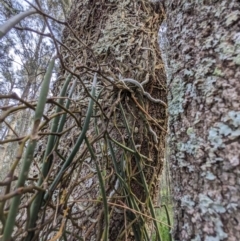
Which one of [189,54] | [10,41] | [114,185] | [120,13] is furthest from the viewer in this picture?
[10,41]

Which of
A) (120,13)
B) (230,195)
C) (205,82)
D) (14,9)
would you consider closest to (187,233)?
(230,195)

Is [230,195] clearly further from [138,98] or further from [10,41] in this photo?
[10,41]

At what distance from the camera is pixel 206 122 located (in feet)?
1.25

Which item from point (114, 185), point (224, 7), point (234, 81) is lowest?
point (114, 185)

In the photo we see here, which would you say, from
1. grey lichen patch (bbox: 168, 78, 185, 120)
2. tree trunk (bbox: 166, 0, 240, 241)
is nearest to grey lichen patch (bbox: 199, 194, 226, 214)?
tree trunk (bbox: 166, 0, 240, 241)

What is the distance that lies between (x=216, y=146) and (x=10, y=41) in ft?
12.5

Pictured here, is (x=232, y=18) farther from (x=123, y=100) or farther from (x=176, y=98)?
(x=123, y=100)

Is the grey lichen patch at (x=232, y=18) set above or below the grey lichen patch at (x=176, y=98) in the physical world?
above

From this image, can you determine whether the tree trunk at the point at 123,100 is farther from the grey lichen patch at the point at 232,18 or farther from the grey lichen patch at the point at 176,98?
the grey lichen patch at the point at 232,18

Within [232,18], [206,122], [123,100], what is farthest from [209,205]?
[123,100]

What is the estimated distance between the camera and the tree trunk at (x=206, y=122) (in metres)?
0.33

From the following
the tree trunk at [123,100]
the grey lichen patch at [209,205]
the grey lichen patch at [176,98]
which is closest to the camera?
the grey lichen patch at [209,205]

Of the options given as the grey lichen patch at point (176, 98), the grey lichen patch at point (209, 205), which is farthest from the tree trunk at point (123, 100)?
the grey lichen patch at point (209, 205)

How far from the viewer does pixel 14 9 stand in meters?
2.70
